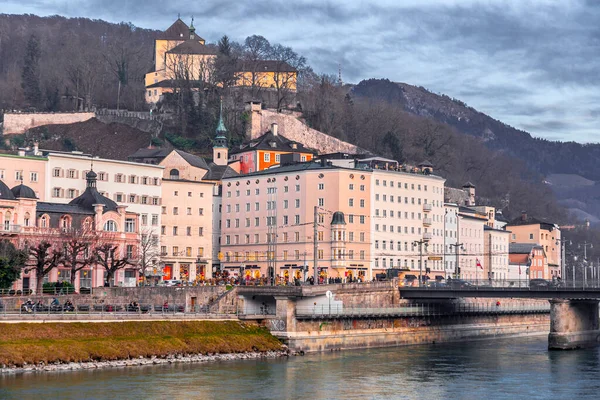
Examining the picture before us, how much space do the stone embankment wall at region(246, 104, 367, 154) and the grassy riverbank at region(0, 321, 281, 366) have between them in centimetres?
8779

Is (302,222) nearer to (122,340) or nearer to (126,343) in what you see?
(122,340)

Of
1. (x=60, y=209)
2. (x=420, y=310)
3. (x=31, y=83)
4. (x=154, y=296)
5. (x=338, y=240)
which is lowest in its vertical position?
(x=420, y=310)

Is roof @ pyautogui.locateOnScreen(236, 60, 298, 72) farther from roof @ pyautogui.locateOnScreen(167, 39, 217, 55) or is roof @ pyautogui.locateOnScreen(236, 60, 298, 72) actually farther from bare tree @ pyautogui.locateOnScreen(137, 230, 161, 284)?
bare tree @ pyautogui.locateOnScreen(137, 230, 161, 284)

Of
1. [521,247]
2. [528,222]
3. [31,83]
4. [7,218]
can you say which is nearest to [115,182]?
[7,218]

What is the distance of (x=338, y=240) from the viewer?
131250mm

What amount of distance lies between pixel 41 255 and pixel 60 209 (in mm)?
14568

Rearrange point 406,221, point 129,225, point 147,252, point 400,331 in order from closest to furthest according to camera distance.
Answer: point 400,331 → point 129,225 → point 147,252 → point 406,221

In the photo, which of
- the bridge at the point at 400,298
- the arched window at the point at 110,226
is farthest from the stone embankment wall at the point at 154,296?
the arched window at the point at 110,226

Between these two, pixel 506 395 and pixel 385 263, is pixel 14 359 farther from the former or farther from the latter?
pixel 385 263

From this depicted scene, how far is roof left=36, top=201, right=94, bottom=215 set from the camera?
108 meters

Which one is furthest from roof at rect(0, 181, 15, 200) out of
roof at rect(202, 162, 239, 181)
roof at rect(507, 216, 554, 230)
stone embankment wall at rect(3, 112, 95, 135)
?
roof at rect(507, 216, 554, 230)

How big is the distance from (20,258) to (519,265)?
104 m

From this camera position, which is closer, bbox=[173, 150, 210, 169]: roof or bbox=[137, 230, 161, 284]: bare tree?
bbox=[137, 230, 161, 284]: bare tree

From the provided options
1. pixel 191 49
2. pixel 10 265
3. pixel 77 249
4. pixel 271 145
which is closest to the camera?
pixel 10 265
